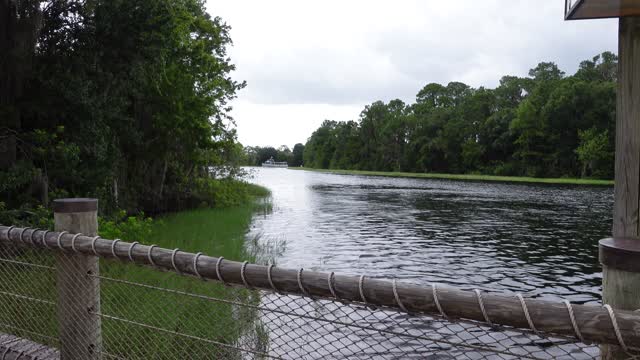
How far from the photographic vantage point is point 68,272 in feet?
11.1

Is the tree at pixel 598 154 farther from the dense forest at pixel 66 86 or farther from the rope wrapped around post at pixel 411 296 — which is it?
the rope wrapped around post at pixel 411 296

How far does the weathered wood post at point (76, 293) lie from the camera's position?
3.34 m

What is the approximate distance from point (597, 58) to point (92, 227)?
332 ft

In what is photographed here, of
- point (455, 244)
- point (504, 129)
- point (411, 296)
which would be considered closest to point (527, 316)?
point (411, 296)

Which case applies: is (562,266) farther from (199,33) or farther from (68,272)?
(199,33)

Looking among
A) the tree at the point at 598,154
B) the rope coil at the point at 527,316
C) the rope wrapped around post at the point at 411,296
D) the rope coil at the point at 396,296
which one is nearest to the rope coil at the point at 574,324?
the rope wrapped around post at the point at 411,296

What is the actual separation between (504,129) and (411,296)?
307 feet

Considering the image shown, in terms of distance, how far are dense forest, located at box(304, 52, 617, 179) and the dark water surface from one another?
170 feet

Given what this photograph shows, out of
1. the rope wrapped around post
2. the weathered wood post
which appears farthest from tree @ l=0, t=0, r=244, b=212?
the rope wrapped around post

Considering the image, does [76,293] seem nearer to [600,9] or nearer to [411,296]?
[411,296]

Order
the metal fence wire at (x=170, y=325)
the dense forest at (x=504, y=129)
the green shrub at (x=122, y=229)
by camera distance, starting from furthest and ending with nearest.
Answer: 1. the dense forest at (x=504, y=129)
2. the green shrub at (x=122, y=229)
3. the metal fence wire at (x=170, y=325)

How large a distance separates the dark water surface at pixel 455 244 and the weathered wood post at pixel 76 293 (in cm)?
967

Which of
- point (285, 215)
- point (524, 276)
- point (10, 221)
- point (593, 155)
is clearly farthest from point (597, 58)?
point (10, 221)

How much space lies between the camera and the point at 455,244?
58.4 ft
